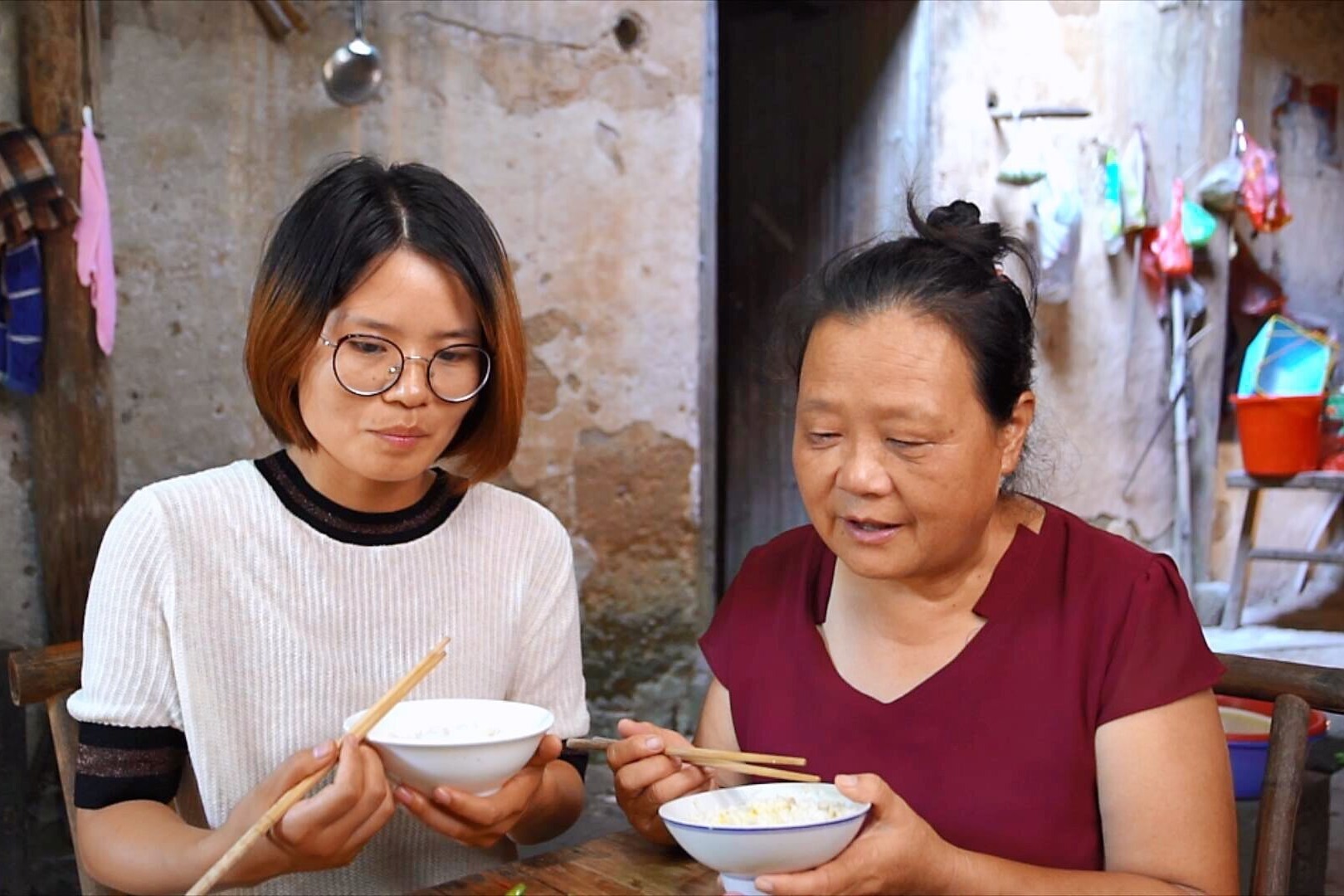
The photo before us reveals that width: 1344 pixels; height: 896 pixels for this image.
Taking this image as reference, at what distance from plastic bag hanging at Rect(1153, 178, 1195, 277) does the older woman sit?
16.4ft

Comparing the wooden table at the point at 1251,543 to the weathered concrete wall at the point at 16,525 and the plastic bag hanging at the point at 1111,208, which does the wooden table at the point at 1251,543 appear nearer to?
the plastic bag hanging at the point at 1111,208

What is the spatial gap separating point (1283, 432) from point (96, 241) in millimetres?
5149

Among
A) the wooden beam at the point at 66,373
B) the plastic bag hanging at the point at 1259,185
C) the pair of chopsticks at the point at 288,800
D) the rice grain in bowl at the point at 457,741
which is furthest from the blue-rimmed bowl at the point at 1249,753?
the plastic bag hanging at the point at 1259,185

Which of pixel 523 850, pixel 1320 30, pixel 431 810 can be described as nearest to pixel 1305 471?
pixel 1320 30

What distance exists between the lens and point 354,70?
150 inches

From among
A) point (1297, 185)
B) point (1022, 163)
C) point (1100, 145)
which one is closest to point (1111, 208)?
point (1100, 145)

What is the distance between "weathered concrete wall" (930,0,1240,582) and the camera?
5.35 meters

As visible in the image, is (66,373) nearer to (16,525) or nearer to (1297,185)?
(16,525)

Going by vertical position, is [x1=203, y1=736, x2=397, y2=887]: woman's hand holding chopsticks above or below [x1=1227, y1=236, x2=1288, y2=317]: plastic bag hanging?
below

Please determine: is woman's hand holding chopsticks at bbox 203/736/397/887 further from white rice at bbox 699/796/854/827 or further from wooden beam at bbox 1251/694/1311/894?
wooden beam at bbox 1251/694/1311/894

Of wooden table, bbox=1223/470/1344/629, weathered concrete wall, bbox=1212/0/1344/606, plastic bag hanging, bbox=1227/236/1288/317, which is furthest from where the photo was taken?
plastic bag hanging, bbox=1227/236/1288/317

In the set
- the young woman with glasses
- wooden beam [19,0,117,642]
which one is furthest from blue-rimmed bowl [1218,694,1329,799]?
wooden beam [19,0,117,642]

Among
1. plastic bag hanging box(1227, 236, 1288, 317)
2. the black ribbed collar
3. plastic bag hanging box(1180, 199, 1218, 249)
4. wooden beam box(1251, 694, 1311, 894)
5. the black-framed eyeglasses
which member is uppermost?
plastic bag hanging box(1180, 199, 1218, 249)

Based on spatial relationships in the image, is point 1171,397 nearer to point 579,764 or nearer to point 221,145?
point 221,145
